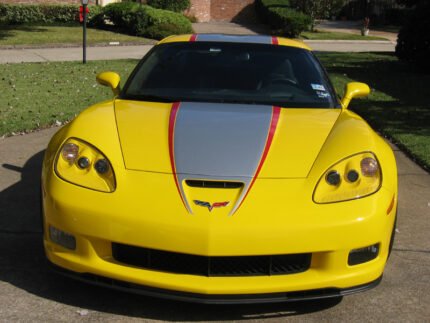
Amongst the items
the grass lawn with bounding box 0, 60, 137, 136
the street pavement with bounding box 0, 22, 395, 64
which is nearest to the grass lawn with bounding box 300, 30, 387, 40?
the street pavement with bounding box 0, 22, 395, 64

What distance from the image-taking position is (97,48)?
20016 mm

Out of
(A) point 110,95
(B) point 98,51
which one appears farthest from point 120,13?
(A) point 110,95

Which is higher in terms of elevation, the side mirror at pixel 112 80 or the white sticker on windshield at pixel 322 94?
the white sticker on windshield at pixel 322 94

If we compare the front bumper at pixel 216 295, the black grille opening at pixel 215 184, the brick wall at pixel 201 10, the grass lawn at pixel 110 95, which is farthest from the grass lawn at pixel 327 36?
the front bumper at pixel 216 295

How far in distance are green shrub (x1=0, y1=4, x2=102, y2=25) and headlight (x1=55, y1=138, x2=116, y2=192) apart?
79.5ft

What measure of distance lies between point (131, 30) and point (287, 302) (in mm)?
22509

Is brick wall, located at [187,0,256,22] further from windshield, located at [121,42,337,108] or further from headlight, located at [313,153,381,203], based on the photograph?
headlight, located at [313,153,381,203]

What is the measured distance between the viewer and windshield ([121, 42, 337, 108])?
4.44 m

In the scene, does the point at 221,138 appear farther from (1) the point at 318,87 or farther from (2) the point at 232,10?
(2) the point at 232,10

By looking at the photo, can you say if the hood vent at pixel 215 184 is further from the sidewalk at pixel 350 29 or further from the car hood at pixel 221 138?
the sidewalk at pixel 350 29

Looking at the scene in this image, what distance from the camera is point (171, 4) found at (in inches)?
1291

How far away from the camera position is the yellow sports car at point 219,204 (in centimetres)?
307

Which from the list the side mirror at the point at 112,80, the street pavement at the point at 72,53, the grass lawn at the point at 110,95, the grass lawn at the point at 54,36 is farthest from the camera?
the grass lawn at the point at 54,36

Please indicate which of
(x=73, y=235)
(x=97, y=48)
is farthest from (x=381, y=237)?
(x=97, y=48)
